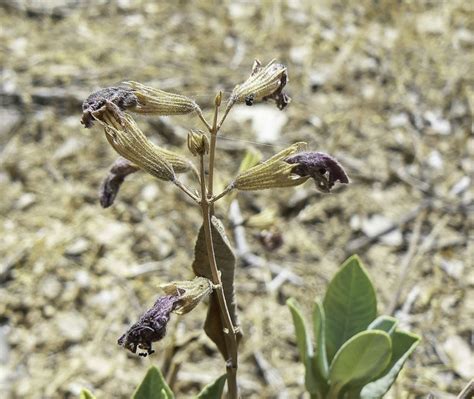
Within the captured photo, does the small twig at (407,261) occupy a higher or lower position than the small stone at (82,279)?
higher

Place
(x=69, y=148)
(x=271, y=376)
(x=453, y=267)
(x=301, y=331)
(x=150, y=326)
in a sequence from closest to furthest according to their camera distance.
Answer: (x=150, y=326) → (x=301, y=331) → (x=271, y=376) → (x=453, y=267) → (x=69, y=148)

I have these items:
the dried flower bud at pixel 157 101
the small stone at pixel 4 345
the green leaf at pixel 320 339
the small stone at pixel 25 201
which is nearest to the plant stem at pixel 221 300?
the dried flower bud at pixel 157 101

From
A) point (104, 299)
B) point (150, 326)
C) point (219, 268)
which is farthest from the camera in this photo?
point (104, 299)

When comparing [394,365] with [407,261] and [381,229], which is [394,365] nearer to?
[407,261]

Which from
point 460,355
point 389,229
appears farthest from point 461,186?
point 460,355

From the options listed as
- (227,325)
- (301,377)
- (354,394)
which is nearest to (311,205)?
(301,377)

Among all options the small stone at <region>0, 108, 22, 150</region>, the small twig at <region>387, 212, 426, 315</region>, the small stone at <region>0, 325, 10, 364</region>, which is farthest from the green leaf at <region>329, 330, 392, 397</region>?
the small stone at <region>0, 108, 22, 150</region>

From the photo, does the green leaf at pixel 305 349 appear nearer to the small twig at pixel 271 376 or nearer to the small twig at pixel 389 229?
the small twig at pixel 271 376

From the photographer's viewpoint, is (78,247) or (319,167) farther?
(78,247)
